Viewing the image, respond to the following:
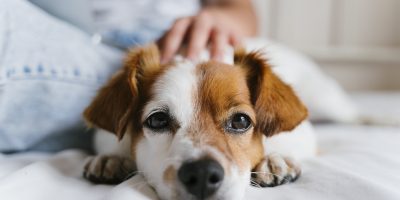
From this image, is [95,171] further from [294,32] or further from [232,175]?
[294,32]

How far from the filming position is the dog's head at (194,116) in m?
0.83

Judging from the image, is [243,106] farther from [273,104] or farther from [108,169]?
[108,169]

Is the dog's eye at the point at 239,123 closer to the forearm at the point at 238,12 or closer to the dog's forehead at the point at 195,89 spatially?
the dog's forehead at the point at 195,89

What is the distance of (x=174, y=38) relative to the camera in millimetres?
1385

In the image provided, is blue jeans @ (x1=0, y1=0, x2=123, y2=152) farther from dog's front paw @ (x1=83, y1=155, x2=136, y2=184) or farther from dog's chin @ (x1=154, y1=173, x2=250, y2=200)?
dog's chin @ (x1=154, y1=173, x2=250, y2=200)

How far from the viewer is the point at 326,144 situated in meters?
1.45

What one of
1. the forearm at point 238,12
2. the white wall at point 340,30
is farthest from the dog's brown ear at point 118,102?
the white wall at point 340,30

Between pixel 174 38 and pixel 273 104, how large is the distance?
0.48 meters

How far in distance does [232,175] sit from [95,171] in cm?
32

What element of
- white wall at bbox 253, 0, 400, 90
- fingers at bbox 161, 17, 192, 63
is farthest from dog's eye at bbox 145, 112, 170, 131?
white wall at bbox 253, 0, 400, 90

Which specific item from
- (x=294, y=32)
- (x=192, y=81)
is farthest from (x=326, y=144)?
(x=294, y=32)

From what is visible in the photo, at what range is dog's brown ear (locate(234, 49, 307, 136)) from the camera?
1.01 meters

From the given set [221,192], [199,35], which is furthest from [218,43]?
[221,192]

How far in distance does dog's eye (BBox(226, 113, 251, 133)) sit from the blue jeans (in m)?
0.47
